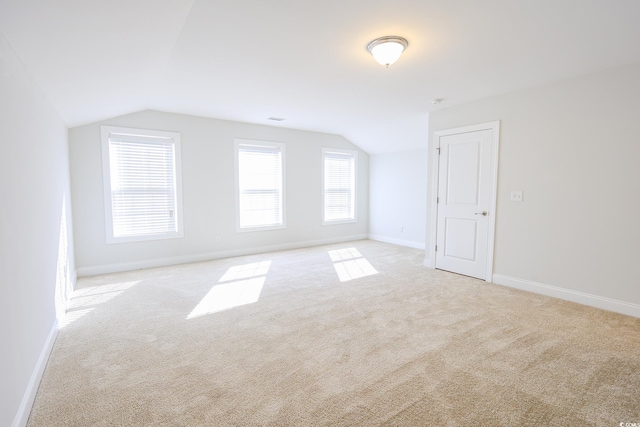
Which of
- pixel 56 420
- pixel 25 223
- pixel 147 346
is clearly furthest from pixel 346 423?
pixel 25 223

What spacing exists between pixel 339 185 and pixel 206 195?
3.12 metres

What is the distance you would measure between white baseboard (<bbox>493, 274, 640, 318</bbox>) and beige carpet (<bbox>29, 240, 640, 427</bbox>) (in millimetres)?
130

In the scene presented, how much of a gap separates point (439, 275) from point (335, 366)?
280cm

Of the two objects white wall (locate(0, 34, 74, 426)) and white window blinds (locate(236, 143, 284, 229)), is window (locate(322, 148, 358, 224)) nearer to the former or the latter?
white window blinds (locate(236, 143, 284, 229))

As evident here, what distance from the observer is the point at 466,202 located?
14.2ft

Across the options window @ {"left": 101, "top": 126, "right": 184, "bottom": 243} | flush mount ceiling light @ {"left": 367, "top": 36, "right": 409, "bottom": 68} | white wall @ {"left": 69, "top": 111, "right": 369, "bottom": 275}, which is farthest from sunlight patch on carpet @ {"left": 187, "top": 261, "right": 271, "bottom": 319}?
flush mount ceiling light @ {"left": 367, "top": 36, "right": 409, "bottom": 68}

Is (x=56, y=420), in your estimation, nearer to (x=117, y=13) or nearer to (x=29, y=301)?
(x=29, y=301)

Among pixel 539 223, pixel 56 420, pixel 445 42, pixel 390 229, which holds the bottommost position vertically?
pixel 56 420

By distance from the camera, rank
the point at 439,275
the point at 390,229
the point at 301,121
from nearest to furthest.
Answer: the point at 439,275
the point at 301,121
the point at 390,229

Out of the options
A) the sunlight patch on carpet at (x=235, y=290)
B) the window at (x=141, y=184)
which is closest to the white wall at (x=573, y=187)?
the sunlight patch on carpet at (x=235, y=290)

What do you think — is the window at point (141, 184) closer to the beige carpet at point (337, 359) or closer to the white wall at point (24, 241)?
the beige carpet at point (337, 359)

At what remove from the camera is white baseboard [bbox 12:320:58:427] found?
1608mm

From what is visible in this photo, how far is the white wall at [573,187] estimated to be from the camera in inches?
119

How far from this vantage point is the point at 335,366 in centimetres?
215
